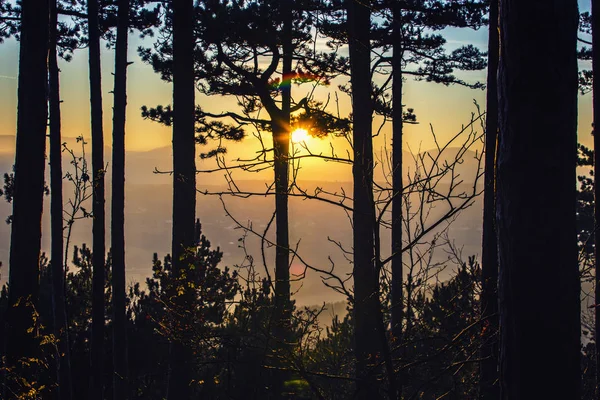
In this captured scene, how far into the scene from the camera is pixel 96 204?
31.1 ft

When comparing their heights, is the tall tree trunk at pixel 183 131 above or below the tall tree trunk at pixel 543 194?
above

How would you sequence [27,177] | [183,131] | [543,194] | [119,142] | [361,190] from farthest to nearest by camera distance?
[119,142] < [361,190] < [183,131] < [27,177] < [543,194]

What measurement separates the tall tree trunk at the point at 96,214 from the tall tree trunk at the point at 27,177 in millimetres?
2735

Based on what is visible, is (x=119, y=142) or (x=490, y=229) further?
(x=119, y=142)

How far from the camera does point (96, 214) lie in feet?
30.3

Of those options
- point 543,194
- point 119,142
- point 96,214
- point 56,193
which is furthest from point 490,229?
point 119,142

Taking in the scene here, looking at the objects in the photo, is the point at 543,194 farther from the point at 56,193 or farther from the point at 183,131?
the point at 56,193

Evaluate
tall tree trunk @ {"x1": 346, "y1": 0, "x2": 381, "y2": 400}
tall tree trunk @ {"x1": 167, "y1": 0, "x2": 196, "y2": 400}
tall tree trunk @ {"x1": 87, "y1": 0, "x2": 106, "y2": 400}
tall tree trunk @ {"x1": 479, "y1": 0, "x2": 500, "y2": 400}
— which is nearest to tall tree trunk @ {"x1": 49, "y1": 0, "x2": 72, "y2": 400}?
tall tree trunk @ {"x1": 87, "y1": 0, "x2": 106, "y2": 400}

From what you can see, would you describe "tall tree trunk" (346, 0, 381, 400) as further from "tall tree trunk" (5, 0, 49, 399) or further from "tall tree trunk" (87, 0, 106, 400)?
"tall tree trunk" (5, 0, 49, 399)

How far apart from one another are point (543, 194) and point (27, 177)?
14.8 ft

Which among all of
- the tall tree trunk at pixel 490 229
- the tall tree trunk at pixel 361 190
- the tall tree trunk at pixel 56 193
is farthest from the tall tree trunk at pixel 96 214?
the tall tree trunk at pixel 490 229

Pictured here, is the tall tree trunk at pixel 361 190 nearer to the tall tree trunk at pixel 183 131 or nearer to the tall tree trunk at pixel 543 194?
the tall tree trunk at pixel 183 131

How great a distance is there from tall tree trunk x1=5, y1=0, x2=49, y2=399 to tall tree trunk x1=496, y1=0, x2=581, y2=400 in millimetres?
4331

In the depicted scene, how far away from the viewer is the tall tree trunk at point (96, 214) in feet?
27.8
